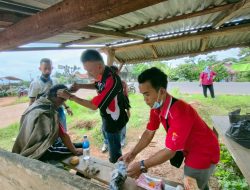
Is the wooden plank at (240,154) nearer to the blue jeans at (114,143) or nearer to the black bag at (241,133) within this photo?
the black bag at (241,133)

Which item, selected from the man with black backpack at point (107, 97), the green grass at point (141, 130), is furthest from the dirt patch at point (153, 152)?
the man with black backpack at point (107, 97)

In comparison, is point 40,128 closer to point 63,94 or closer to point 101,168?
point 63,94

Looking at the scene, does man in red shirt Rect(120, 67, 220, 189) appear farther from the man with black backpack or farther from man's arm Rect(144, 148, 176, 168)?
the man with black backpack

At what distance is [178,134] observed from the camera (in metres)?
1.61

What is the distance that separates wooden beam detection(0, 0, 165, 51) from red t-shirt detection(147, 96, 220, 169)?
0.84 meters

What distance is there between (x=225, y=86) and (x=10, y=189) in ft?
54.4

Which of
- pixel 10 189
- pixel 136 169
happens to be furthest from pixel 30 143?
pixel 136 169

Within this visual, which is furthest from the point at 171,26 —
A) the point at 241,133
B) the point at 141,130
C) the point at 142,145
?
the point at 141,130

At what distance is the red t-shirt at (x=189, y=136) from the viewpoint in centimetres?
162

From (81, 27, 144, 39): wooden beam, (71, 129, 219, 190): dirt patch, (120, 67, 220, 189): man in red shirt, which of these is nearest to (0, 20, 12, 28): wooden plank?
(81, 27, 144, 39): wooden beam

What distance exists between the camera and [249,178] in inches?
78.7

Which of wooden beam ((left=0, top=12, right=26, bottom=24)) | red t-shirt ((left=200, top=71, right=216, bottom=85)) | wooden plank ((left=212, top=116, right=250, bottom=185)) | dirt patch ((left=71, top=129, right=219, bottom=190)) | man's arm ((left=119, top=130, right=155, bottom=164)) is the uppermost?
wooden beam ((left=0, top=12, right=26, bottom=24))

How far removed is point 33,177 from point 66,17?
1.44 m

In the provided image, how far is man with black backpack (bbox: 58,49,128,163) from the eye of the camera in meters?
2.56
